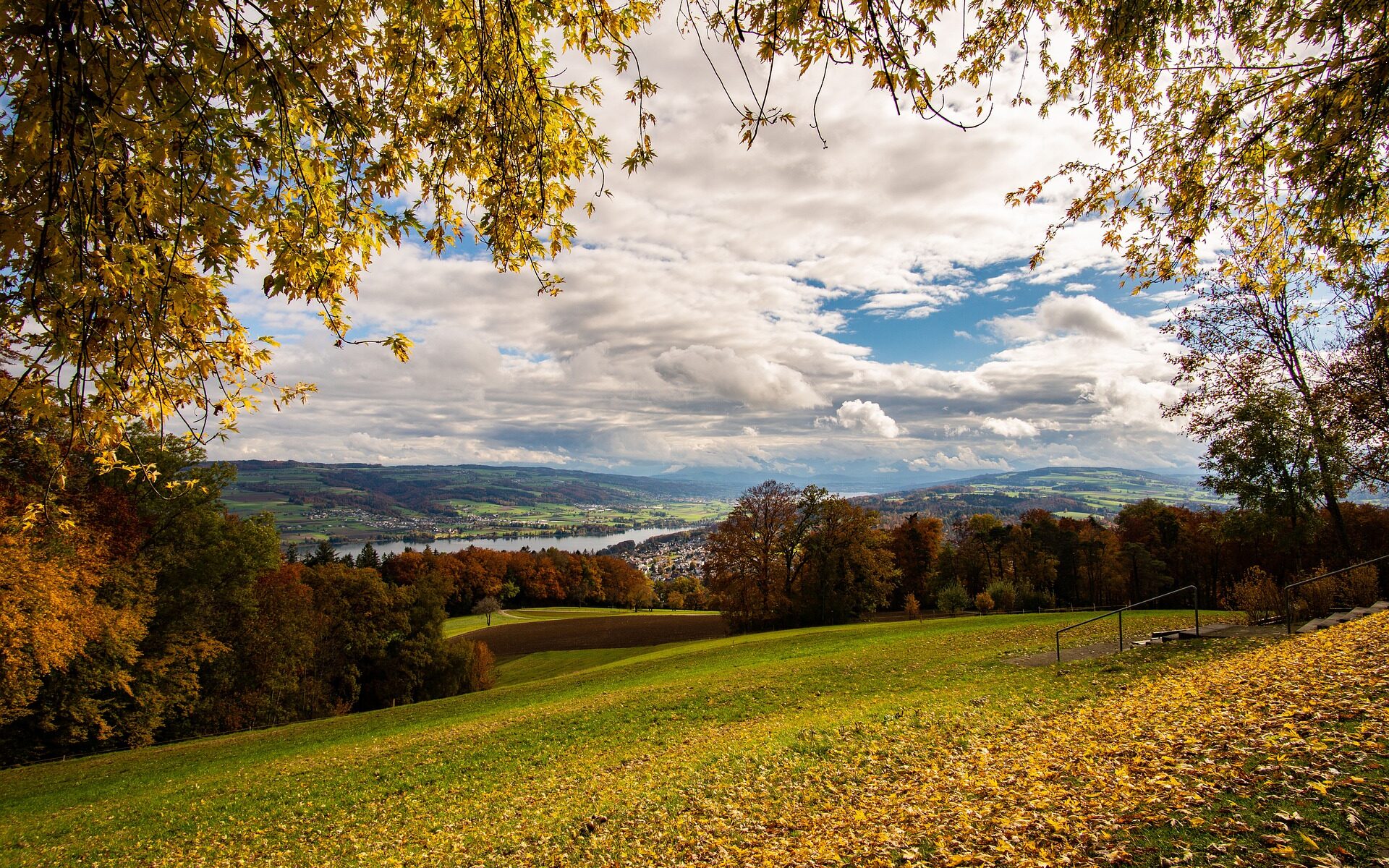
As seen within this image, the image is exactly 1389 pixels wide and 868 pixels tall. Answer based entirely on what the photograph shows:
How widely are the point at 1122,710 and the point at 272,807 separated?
14034mm

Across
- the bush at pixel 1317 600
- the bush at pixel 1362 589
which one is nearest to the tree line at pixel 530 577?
the bush at pixel 1317 600

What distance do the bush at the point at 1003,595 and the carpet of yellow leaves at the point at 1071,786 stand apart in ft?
113

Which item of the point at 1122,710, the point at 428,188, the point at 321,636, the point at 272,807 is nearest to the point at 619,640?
the point at 321,636

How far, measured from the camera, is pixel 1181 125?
6273 millimetres

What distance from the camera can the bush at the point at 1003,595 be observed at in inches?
1602

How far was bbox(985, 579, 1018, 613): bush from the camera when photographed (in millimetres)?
40688

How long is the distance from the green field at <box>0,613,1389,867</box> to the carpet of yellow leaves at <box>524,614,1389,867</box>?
0.04 metres

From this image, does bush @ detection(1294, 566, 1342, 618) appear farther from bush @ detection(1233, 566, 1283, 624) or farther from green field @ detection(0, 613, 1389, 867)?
green field @ detection(0, 613, 1389, 867)

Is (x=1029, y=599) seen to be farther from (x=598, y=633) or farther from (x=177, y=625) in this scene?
(x=177, y=625)

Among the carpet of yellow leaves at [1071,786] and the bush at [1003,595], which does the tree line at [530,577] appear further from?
the carpet of yellow leaves at [1071,786]

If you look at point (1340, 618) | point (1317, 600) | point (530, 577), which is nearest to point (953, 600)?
point (1317, 600)

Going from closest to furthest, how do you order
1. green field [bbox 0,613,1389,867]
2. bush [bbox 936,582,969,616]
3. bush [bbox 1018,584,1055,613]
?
1. green field [bbox 0,613,1389,867]
2. bush [bbox 936,582,969,616]
3. bush [bbox 1018,584,1055,613]

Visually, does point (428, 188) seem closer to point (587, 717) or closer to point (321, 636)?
point (587, 717)

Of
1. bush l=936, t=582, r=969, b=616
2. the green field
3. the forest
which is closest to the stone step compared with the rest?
the green field
